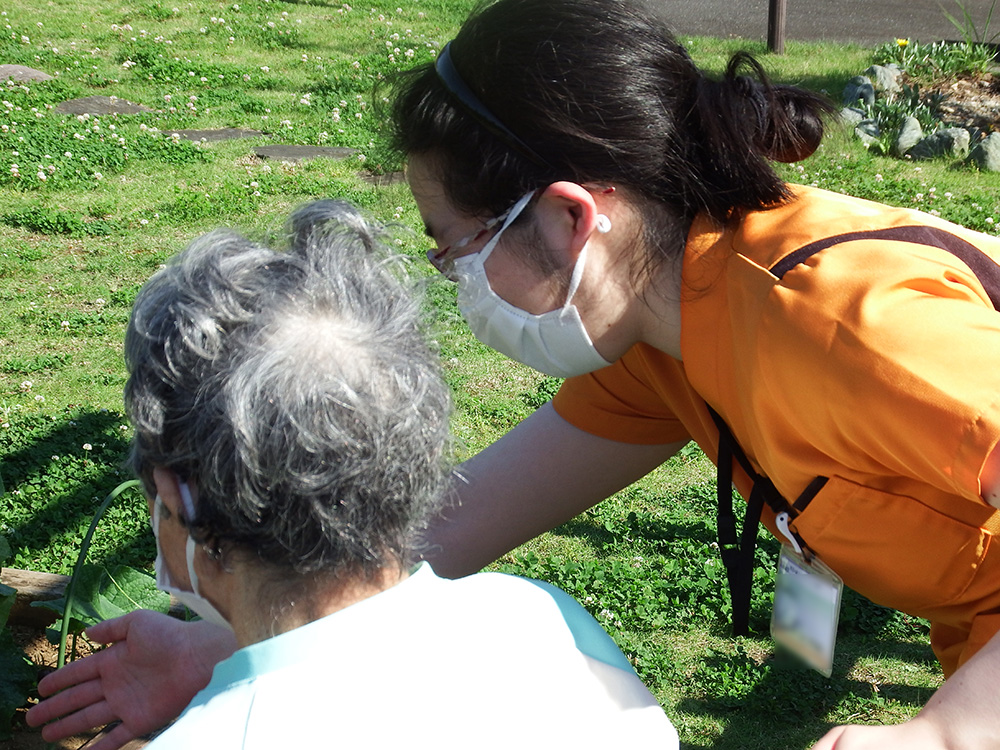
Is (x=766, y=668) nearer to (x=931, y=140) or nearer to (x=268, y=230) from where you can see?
(x=268, y=230)

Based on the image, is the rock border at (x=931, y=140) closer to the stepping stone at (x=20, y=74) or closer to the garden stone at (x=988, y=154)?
the garden stone at (x=988, y=154)

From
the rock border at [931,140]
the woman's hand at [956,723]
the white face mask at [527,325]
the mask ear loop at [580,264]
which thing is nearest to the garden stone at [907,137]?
the rock border at [931,140]

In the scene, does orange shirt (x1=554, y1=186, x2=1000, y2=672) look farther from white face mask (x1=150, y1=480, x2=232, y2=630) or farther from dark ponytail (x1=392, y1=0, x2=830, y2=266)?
white face mask (x1=150, y1=480, x2=232, y2=630)

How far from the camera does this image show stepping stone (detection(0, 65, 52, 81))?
818 centimetres

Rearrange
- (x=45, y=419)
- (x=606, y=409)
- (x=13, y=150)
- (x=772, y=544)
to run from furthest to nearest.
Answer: (x=13, y=150) → (x=45, y=419) → (x=772, y=544) → (x=606, y=409)

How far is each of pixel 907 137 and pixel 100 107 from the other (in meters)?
6.00

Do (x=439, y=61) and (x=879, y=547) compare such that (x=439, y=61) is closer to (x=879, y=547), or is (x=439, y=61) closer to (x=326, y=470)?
(x=326, y=470)

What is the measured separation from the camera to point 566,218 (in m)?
1.76

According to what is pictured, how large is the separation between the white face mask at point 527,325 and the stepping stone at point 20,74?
7.53m

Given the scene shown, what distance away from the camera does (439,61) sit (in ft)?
6.12

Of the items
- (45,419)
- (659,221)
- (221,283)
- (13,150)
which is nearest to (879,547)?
(659,221)

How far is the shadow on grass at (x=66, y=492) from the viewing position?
313cm

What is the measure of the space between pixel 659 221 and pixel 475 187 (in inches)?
13.1

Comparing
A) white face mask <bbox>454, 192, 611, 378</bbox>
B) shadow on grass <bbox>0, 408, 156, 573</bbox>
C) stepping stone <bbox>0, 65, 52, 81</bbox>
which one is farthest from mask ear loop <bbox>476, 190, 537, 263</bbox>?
stepping stone <bbox>0, 65, 52, 81</bbox>
